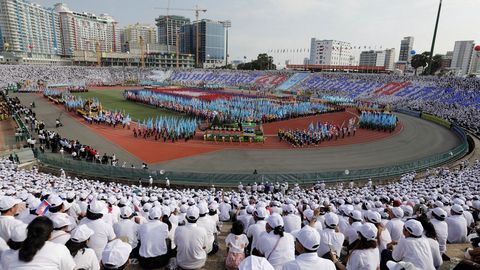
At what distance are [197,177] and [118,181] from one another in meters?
5.68

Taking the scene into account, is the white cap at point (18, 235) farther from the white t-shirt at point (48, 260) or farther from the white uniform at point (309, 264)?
the white uniform at point (309, 264)

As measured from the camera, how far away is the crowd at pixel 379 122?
121ft

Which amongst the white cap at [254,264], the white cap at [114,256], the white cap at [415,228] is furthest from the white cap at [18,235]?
the white cap at [415,228]

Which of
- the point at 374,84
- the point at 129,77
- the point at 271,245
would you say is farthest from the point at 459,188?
the point at 129,77

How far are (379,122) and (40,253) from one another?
39619 millimetres

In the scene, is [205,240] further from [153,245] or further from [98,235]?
[98,235]

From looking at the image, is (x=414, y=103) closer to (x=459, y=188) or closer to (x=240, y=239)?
(x=459, y=188)

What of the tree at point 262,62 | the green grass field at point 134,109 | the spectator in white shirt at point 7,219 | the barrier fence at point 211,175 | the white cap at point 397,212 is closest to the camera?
the spectator in white shirt at point 7,219

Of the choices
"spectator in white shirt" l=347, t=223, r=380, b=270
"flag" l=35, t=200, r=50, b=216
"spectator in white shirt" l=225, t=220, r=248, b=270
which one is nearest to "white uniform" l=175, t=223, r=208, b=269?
"spectator in white shirt" l=225, t=220, r=248, b=270

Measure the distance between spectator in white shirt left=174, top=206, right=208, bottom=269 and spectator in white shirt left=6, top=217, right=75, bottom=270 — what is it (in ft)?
8.06

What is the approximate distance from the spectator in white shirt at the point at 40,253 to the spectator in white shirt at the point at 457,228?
9.27m

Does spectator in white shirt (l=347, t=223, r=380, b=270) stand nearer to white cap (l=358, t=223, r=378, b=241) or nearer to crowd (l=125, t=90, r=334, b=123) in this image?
white cap (l=358, t=223, r=378, b=241)

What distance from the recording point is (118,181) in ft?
66.0

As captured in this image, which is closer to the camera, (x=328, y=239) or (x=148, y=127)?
(x=328, y=239)
